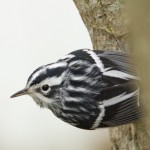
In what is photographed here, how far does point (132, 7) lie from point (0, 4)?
170 inches

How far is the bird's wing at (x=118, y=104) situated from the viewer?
68.5 inches

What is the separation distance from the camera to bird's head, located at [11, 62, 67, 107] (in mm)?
1718

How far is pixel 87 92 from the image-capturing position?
1771 mm

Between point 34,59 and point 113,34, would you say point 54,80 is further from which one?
point 34,59

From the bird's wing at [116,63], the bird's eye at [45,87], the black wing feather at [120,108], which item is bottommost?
the black wing feather at [120,108]

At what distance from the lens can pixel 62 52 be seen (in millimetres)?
4176

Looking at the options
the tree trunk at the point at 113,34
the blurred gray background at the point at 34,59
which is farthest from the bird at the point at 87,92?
the blurred gray background at the point at 34,59

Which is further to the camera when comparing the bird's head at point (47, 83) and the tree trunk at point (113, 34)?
the tree trunk at point (113, 34)

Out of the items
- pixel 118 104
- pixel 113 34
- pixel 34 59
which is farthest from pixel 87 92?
pixel 34 59

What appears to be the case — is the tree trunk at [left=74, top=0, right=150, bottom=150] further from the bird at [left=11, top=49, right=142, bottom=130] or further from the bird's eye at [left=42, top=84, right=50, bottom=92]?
the bird's eye at [left=42, top=84, right=50, bottom=92]

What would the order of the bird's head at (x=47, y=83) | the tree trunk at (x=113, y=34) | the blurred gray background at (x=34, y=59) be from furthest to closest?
the blurred gray background at (x=34, y=59) < the tree trunk at (x=113, y=34) < the bird's head at (x=47, y=83)

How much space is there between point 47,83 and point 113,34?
1.69 ft

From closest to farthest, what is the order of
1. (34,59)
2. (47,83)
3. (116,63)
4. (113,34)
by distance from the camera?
(47,83)
(116,63)
(113,34)
(34,59)

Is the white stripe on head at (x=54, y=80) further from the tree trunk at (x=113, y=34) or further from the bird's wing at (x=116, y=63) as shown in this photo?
the tree trunk at (x=113, y=34)
